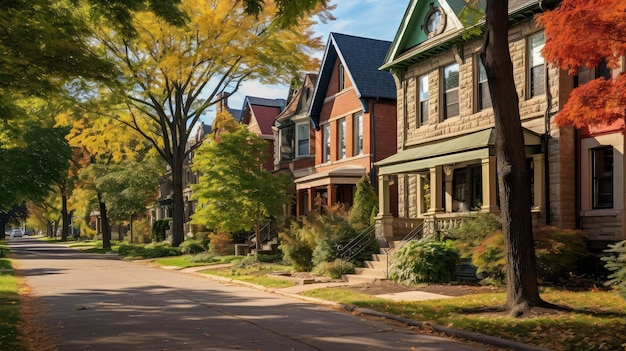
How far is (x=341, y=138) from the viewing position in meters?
29.9

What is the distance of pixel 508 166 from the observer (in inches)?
440

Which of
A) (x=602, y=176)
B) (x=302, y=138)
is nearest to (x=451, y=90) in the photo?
(x=602, y=176)

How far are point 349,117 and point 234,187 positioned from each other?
21.3 ft

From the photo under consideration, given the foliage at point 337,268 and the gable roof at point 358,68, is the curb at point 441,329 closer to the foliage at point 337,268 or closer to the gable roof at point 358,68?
the foliage at point 337,268

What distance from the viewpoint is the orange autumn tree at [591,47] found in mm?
12016

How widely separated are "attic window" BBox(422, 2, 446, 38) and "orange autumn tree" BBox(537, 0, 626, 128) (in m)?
8.32

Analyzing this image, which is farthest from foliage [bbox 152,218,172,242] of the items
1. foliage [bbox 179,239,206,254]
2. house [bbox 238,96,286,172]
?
foliage [bbox 179,239,206,254]

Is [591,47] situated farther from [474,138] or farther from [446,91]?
[446,91]

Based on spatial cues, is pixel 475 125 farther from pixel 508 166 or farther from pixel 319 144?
pixel 319 144

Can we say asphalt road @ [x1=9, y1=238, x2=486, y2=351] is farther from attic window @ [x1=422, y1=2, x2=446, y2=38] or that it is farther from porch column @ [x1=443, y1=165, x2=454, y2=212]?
attic window @ [x1=422, y1=2, x2=446, y2=38]

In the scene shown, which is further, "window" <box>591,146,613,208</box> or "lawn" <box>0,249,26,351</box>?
"window" <box>591,146,613,208</box>

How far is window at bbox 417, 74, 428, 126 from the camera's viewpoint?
75.4 ft

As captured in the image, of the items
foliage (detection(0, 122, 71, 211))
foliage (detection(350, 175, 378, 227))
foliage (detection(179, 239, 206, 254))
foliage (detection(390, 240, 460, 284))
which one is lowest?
foliage (detection(179, 239, 206, 254))

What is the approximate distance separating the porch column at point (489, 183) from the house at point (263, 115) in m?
23.6
